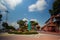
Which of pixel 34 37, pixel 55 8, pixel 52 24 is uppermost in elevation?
pixel 55 8

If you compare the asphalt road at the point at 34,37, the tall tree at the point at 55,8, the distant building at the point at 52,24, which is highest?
the tall tree at the point at 55,8

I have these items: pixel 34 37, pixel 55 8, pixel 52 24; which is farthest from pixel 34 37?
pixel 55 8

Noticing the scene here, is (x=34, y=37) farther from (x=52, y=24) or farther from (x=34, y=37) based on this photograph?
(x=52, y=24)

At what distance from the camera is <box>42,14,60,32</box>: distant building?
7.37ft

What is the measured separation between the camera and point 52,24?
2256 mm

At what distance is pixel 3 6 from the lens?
238 cm

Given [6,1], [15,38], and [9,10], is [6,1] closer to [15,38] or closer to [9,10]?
[9,10]

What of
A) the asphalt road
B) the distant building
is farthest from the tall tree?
the asphalt road

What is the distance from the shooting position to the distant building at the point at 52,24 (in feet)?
7.37

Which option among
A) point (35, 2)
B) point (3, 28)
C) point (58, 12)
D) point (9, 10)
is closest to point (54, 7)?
point (58, 12)

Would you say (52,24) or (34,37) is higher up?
(52,24)

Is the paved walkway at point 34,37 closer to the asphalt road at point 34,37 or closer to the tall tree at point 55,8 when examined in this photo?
the asphalt road at point 34,37

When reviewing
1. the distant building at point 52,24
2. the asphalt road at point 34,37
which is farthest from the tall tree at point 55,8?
the asphalt road at point 34,37

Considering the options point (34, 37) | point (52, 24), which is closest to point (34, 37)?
point (34, 37)
